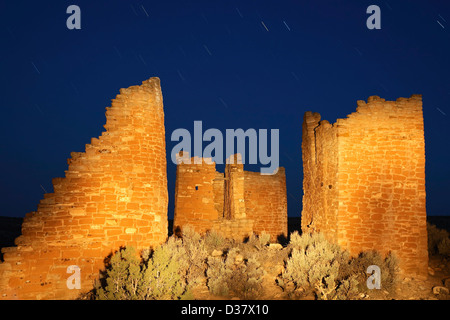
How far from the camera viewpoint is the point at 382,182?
37.1 feet

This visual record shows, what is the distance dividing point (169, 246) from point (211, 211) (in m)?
5.71

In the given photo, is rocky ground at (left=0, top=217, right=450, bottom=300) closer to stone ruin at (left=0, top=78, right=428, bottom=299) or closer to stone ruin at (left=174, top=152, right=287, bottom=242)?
stone ruin at (left=0, top=78, right=428, bottom=299)

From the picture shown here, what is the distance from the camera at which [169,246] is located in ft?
31.7

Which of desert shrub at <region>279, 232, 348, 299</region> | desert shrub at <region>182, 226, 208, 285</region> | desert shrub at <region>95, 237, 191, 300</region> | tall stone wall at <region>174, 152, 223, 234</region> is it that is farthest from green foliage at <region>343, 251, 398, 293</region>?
tall stone wall at <region>174, 152, 223, 234</region>

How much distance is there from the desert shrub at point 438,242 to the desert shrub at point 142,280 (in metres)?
9.55

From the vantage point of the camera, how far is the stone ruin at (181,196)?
28.4 feet

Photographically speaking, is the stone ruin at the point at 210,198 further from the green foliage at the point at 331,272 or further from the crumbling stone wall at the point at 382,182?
the crumbling stone wall at the point at 382,182

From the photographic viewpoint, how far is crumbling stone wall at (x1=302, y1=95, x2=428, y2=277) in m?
11.1

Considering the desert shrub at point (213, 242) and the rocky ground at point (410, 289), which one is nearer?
the rocky ground at point (410, 289)

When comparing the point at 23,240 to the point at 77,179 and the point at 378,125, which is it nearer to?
the point at 77,179

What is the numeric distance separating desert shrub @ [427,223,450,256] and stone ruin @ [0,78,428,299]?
187cm

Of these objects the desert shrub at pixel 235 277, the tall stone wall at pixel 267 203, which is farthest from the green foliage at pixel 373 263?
the tall stone wall at pixel 267 203

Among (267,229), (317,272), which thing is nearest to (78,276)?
(317,272)

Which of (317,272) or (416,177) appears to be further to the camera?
(416,177)
